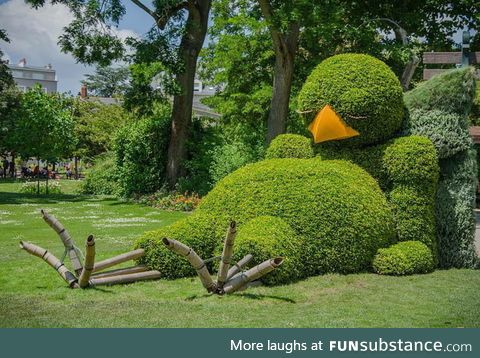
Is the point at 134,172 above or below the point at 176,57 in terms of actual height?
below

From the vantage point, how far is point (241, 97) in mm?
25672

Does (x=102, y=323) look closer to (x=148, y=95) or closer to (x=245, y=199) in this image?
(x=245, y=199)

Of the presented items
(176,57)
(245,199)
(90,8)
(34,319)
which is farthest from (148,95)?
(34,319)

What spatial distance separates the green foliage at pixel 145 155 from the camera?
2186 cm

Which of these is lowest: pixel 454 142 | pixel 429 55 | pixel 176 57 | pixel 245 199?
pixel 245 199

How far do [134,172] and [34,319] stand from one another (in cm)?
1671

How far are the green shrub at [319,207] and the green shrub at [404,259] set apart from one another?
0.46ft

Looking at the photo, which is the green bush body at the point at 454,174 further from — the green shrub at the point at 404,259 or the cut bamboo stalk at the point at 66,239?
the cut bamboo stalk at the point at 66,239

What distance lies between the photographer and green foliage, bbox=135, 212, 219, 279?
7.57 meters

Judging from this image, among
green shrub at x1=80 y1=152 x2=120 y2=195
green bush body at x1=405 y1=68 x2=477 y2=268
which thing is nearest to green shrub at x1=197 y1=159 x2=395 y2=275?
green bush body at x1=405 y1=68 x2=477 y2=268

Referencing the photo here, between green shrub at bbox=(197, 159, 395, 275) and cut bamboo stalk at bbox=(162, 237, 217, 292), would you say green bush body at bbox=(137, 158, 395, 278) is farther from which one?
cut bamboo stalk at bbox=(162, 237, 217, 292)

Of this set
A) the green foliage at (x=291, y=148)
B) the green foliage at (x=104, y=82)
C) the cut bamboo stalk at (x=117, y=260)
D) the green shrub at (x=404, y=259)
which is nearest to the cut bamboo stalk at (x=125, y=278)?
the cut bamboo stalk at (x=117, y=260)

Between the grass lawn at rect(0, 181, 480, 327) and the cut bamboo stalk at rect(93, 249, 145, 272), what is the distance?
0.28 meters

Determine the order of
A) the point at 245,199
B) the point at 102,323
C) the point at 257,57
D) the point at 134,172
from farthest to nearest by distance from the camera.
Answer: the point at 257,57, the point at 134,172, the point at 245,199, the point at 102,323
